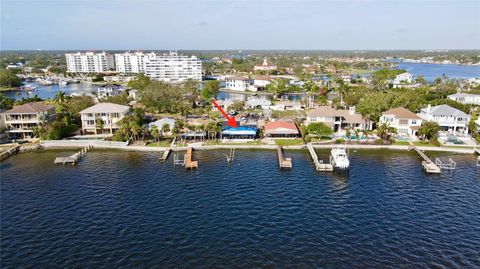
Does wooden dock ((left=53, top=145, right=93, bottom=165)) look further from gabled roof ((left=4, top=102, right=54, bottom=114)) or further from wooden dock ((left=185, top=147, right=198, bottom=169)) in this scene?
wooden dock ((left=185, top=147, right=198, bottom=169))

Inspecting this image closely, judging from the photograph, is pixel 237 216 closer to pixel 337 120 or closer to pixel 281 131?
pixel 281 131

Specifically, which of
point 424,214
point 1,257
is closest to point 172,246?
point 1,257

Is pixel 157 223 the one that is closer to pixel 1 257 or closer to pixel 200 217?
pixel 200 217

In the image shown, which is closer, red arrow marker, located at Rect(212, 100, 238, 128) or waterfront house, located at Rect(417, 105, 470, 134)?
waterfront house, located at Rect(417, 105, 470, 134)

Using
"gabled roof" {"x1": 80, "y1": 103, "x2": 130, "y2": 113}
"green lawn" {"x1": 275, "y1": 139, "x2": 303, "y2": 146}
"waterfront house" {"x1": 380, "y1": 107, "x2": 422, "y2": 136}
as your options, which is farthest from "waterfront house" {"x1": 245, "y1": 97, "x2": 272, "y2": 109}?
"gabled roof" {"x1": 80, "y1": 103, "x2": 130, "y2": 113}

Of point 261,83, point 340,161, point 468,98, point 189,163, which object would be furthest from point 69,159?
point 261,83

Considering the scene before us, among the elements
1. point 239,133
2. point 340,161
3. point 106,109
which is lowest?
point 340,161
